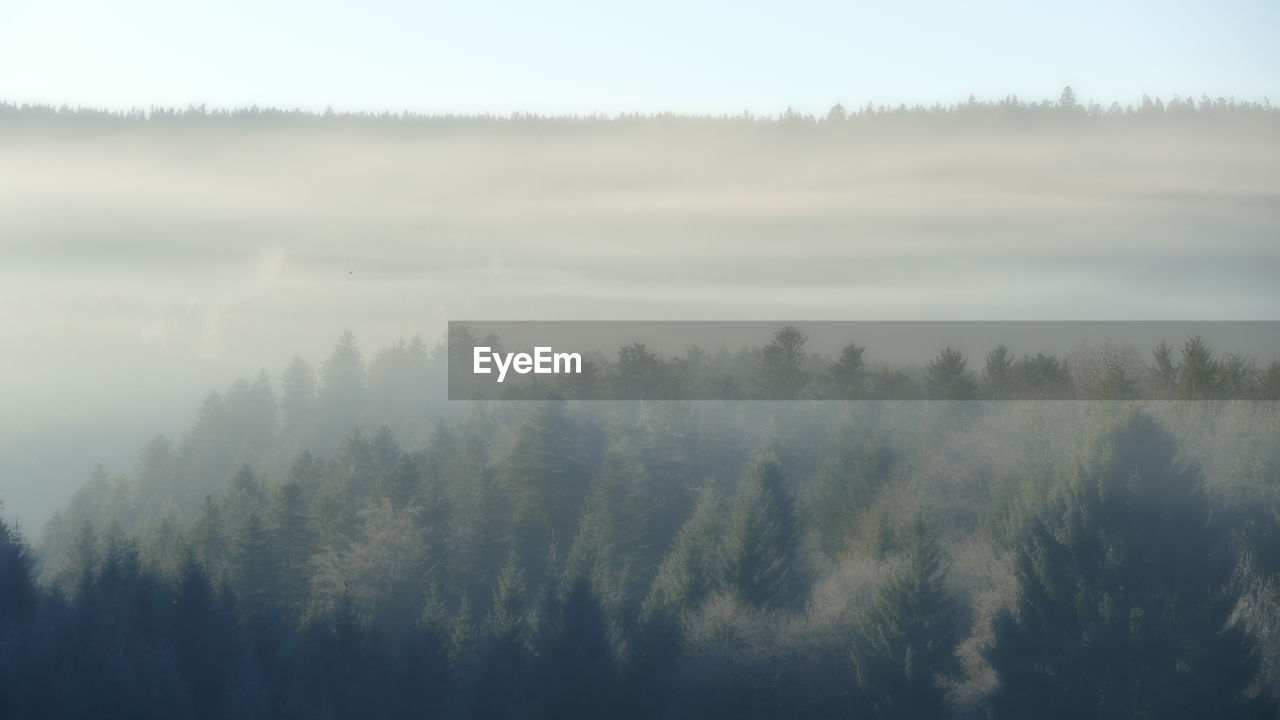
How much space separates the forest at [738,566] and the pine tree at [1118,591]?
0.27 ft

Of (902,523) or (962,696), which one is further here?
(902,523)

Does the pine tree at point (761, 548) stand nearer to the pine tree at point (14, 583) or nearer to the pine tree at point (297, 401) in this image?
the pine tree at point (14, 583)

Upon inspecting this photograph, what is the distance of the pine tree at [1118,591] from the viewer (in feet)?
121

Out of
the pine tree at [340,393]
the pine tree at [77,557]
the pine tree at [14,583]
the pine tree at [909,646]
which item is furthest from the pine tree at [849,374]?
the pine tree at [14,583]

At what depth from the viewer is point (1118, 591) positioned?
124 feet

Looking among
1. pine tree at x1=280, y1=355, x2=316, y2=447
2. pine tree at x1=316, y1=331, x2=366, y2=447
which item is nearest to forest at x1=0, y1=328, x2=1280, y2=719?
pine tree at x1=316, y1=331, x2=366, y2=447

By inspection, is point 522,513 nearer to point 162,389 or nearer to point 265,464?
point 265,464

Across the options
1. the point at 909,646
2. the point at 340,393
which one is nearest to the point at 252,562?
the point at 909,646

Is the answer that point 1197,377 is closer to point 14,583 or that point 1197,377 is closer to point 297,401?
point 14,583

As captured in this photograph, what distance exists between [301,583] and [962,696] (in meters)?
32.0

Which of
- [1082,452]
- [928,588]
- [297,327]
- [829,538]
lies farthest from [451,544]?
[297,327]

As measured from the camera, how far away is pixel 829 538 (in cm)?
5684

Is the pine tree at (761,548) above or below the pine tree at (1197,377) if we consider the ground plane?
below

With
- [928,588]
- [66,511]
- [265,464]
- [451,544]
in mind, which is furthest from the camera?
[66,511]
